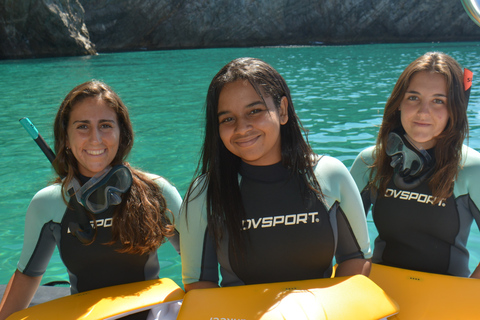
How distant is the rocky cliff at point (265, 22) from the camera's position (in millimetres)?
28016

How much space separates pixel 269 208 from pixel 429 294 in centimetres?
64

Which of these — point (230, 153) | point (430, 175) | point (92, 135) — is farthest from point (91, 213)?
point (430, 175)

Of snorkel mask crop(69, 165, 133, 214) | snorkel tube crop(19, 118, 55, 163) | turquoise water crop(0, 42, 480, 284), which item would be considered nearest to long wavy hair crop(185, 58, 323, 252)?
snorkel mask crop(69, 165, 133, 214)

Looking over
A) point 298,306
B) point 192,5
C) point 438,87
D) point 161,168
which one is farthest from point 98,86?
point 192,5

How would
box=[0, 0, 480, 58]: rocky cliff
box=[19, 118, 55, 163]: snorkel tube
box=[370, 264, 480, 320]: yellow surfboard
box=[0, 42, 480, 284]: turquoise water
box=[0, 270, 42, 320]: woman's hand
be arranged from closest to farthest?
1. box=[370, 264, 480, 320]: yellow surfboard
2. box=[0, 270, 42, 320]: woman's hand
3. box=[19, 118, 55, 163]: snorkel tube
4. box=[0, 42, 480, 284]: turquoise water
5. box=[0, 0, 480, 58]: rocky cliff

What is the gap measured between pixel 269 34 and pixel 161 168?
25839 mm

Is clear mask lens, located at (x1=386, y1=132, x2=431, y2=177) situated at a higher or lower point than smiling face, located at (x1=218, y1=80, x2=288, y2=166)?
lower

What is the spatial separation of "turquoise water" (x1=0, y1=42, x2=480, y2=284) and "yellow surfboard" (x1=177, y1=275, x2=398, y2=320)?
107 cm

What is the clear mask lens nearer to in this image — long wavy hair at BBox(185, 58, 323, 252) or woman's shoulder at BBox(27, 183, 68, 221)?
long wavy hair at BBox(185, 58, 323, 252)

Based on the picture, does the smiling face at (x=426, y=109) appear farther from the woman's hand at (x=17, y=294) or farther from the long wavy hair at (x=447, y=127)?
the woman's hand at (x=17, y=294)

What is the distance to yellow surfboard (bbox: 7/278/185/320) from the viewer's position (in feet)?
5.44

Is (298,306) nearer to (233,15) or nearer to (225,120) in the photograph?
(225,120)

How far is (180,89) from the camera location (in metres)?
10.8

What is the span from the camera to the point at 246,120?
1624mm
